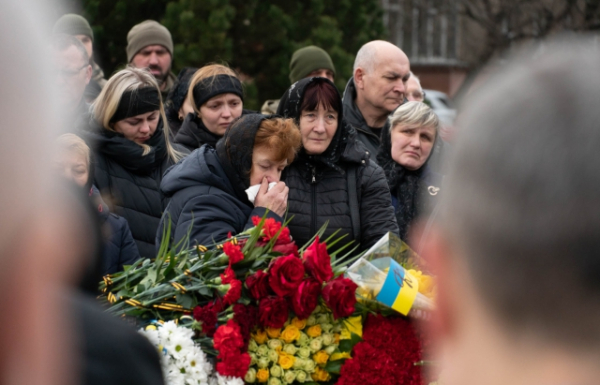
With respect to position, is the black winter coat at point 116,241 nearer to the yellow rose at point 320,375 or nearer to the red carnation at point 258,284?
the red carnation at point 258,284

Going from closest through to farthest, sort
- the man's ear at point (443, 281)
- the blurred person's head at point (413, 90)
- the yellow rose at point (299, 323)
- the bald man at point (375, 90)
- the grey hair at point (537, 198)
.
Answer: the grey hair at point (537, 198), the man's ear at point (443, 281), the yellow rose at point (299, 323), the bald man at point (375, 90), the blurred person's head at point (413, 90)

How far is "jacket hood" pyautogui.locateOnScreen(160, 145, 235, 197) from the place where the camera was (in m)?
3.59

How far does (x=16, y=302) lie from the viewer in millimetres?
983

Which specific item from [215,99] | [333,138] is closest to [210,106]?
[215,99]

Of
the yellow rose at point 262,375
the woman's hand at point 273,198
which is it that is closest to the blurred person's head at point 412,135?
the woman's hand at point 273,198

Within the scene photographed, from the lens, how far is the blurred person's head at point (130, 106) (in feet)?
14.4

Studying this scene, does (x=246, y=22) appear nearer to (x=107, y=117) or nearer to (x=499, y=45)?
(x=107, y=117)

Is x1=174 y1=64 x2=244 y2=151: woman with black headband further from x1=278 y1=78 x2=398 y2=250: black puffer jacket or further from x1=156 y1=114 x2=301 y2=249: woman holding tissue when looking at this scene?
x1=156 y1=114 x2=301 y2=249: woman holding tissue

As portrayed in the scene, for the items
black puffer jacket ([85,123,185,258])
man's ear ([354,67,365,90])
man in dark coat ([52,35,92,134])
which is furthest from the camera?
man's ear ([354,67,365,90])

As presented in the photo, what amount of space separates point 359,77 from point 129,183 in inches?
71.6

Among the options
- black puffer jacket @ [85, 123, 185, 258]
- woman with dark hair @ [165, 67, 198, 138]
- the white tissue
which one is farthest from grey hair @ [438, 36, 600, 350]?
woman with dark hair @ [165, 67, 198, 138]

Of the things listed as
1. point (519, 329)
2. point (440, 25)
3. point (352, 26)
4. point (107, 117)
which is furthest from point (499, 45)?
point (519, 329)

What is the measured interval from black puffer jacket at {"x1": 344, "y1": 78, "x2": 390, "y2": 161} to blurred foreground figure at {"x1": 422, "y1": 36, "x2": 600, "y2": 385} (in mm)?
4146

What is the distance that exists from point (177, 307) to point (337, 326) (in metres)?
0.59
